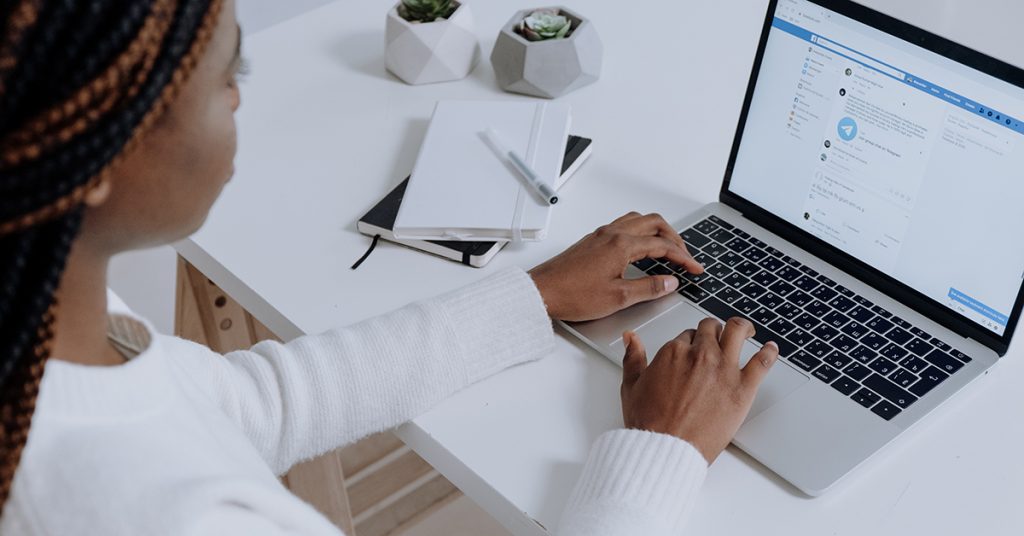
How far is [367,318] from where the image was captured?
96 cm

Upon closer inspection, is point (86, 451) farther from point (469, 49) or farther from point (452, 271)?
point (469, 49)

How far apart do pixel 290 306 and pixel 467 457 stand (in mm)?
263

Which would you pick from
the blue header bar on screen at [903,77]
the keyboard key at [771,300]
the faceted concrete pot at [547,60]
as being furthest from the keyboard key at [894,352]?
the faceted concrete pot at [547,60]

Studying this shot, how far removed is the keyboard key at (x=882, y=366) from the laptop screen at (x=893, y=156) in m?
0.08

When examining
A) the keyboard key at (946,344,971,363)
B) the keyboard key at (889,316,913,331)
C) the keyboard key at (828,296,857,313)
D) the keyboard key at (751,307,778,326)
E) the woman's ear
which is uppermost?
the woman's ear

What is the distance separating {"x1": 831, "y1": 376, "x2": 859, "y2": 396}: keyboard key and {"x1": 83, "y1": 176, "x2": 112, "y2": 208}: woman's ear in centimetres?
61

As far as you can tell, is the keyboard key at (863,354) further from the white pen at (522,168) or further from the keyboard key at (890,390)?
the white pen at (522,168)

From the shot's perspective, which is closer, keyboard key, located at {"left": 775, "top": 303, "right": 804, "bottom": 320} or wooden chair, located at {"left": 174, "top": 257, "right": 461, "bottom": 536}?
keyboard key, located at {"left": 775, "top": 303, "right": 804, "bottom": 320}

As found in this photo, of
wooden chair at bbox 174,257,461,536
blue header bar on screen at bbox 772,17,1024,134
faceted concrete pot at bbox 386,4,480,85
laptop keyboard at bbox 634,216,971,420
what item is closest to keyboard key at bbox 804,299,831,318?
laptop keyboard at bbox 634,216,971,420

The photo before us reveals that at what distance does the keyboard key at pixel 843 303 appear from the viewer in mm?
Answer: 956

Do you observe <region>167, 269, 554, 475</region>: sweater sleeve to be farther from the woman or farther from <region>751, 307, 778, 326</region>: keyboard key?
<region>751, 307, 778, 326</region>: keyboard key

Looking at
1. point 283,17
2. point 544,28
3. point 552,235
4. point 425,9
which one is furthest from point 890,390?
point 283,17

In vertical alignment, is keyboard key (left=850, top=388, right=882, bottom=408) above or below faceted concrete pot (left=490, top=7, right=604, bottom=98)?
below

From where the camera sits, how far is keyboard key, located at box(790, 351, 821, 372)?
896 mm
